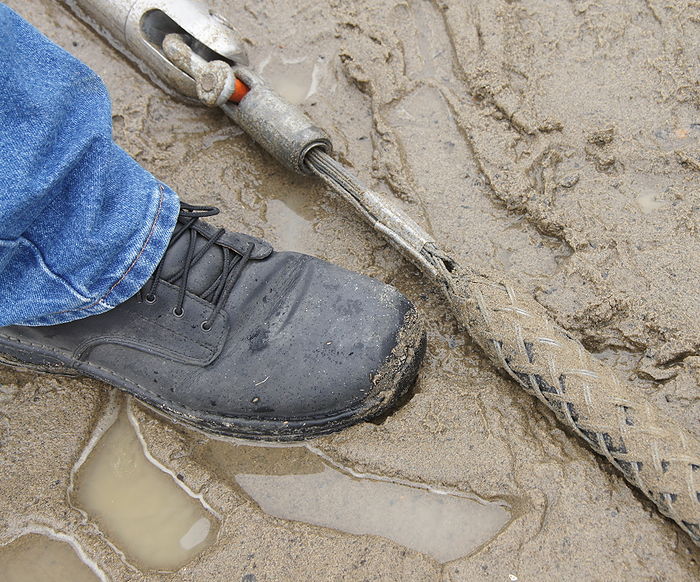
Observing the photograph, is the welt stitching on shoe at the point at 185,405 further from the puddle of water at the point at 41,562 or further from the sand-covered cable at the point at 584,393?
the puddle of water at the point at 41,562

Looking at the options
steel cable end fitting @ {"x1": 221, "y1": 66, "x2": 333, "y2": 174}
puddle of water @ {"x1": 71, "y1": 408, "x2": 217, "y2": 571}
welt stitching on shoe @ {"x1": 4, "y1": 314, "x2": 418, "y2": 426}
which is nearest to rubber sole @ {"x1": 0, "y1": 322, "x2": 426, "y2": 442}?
welt stitching on shoe @ {"x1": 4, "y1": 314, "x2": 418, "y2": 426}

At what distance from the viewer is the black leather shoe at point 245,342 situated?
1.52 meters

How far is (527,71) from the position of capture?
7.21ft

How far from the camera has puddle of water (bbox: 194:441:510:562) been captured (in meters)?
1.46

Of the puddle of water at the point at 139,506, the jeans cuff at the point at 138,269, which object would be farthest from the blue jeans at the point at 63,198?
the puddle of water at the point at 139,506

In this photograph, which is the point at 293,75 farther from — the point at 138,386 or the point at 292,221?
the point at 138,386

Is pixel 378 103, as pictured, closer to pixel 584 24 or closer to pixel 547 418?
pixel 584 24

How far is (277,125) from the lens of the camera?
195 centimetres

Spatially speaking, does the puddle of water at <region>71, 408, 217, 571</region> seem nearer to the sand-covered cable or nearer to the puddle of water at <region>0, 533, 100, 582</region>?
the puddle of water at <region>0, 533, 100, 582</region>

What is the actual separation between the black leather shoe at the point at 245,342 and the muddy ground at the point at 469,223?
0.12 m

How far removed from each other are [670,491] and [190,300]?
126 centimetres

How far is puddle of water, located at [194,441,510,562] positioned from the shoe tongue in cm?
45

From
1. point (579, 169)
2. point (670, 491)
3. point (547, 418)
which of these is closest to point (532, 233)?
point (579, 169)

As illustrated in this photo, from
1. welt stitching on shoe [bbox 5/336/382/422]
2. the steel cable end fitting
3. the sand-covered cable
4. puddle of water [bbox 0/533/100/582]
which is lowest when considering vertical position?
puddle of water [bbox 0/533/100/582]
